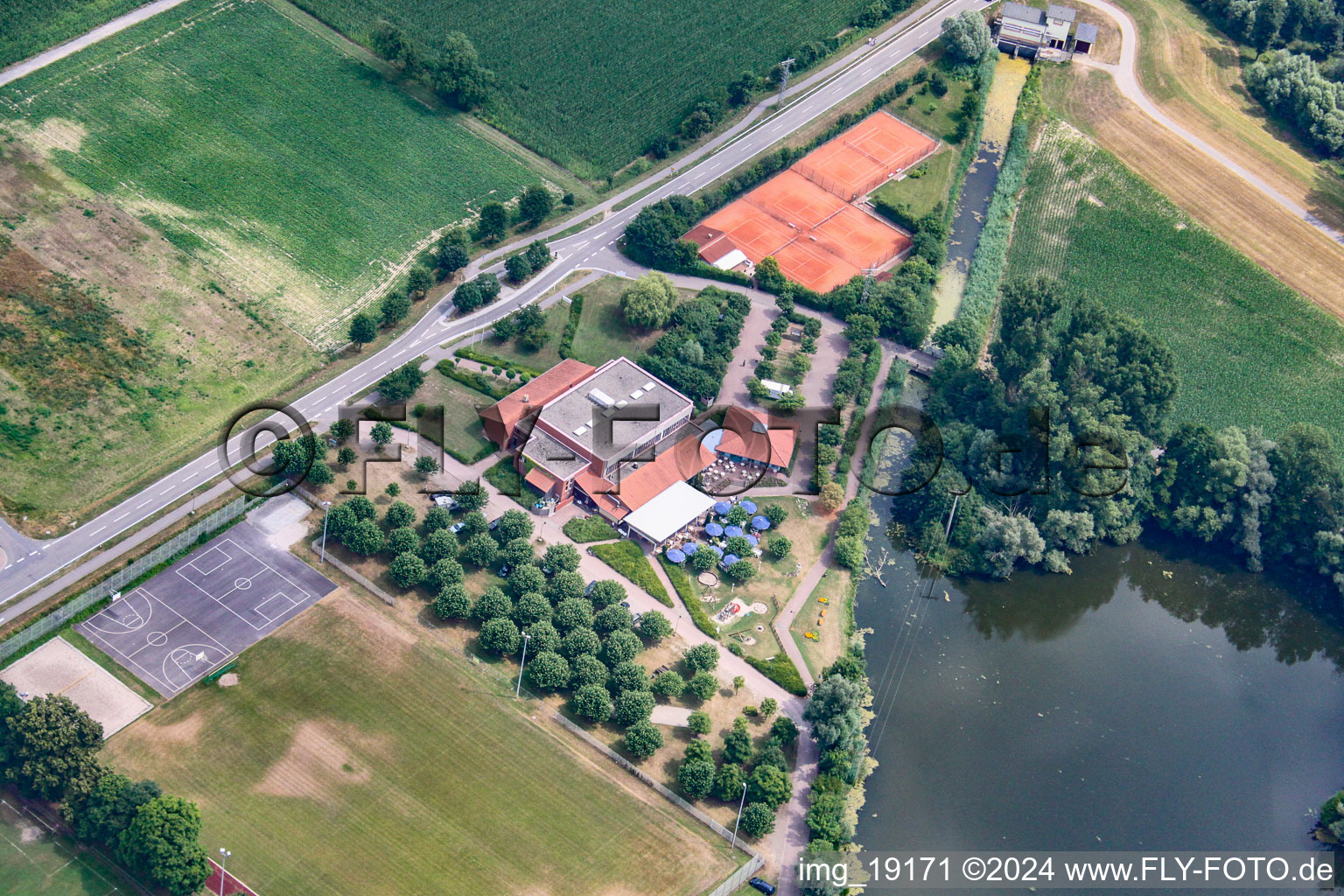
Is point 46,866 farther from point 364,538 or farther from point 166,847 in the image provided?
point 364,538

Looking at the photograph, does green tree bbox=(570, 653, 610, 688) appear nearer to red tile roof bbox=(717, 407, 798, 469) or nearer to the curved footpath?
red tile roof bbox=(717, 407, 798, 469)

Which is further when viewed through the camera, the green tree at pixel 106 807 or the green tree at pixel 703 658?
the green tree at pixel 703 658

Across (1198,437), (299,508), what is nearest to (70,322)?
(299,508)

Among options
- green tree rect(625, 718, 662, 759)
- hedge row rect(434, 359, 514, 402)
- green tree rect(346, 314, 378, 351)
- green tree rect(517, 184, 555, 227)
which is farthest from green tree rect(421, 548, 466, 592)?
green tree rect(517, 184, 555, 227)

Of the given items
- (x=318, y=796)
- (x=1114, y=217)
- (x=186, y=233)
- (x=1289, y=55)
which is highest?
(x=1289, y=55)

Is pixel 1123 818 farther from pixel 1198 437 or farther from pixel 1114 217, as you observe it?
pixel 1114 217

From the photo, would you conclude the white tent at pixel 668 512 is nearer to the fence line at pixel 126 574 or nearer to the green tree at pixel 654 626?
the green tree at pixel 654 626

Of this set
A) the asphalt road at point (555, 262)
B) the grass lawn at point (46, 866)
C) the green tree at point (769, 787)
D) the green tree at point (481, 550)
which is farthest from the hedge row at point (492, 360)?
the grass lawn at point (46, 866)
